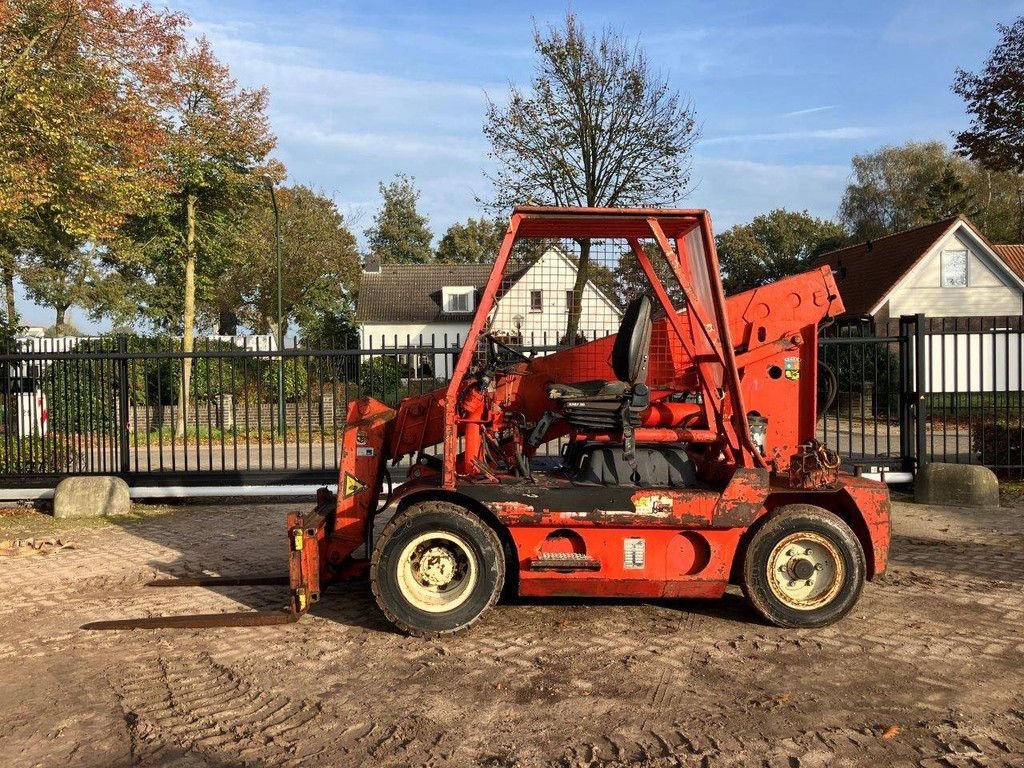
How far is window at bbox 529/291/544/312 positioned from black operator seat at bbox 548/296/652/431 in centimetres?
91

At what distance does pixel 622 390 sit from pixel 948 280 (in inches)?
1262

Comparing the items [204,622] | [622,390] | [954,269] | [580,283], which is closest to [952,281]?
[954,269]

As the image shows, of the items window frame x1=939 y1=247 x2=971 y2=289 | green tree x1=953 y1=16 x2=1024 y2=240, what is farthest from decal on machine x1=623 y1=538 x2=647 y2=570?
window frame x1=939 y1=247 x2=971 y2=289

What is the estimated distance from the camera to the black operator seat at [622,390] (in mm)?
5535

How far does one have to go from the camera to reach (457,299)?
50.4 metres

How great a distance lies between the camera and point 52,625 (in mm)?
6000

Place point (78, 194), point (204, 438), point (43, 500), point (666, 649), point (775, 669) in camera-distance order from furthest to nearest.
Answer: point (204, 438) < point (78, 194) < point (43, 500) < point (666, 649) < point (775, 669)

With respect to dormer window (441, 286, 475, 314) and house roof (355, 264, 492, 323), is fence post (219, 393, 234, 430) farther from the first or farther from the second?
house roof (355, 264, 492, 323)

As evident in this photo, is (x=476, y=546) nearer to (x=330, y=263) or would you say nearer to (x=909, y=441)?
(x=909, y=441)

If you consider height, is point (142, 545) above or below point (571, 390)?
below

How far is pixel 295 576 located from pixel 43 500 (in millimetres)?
6393

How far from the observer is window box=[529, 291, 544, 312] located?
652 centimetres

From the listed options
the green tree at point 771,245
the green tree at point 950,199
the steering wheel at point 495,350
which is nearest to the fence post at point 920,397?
the steering wheel at point 495,350

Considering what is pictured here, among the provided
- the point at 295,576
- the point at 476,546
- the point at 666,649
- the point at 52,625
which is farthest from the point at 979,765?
the point at 52,625
